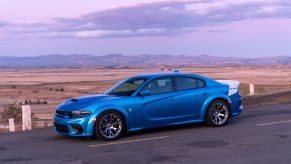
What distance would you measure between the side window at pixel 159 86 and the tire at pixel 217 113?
1.20m

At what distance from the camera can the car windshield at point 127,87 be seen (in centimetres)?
1198

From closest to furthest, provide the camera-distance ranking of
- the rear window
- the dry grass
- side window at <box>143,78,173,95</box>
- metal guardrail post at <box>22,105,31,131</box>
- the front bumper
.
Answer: the front bumper, side window at <box>143,78,173,95</box>, the rear window, metal guardrail post at <box>22,105,31,131</box>, the dry grass

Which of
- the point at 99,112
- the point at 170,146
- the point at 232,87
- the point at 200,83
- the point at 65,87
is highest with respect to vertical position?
the point at 200,83

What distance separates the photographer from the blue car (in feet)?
36.3

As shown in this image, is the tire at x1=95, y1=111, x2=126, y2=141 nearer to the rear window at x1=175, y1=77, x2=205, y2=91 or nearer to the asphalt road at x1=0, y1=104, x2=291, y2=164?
the asphalt road at x1=0, y1=104, x2=291, y2=164

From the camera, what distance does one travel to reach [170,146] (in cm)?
1018

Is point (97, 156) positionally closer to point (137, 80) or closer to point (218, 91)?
point (137, 80)

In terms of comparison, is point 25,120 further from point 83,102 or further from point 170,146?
point 170,146

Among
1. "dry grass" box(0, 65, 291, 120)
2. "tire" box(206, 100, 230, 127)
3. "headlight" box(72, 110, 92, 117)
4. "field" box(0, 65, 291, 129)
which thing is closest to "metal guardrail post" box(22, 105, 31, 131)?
"headlight" box(72, 110, 92, 117)

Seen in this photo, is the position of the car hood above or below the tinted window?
below

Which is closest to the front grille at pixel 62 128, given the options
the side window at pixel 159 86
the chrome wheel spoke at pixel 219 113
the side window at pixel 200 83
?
the side window at pixel 159 86

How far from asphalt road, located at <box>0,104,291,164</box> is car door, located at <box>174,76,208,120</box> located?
1.47ft

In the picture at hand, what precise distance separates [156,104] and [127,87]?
36.9 inches

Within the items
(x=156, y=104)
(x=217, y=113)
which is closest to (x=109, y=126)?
(x=156, y=104)
